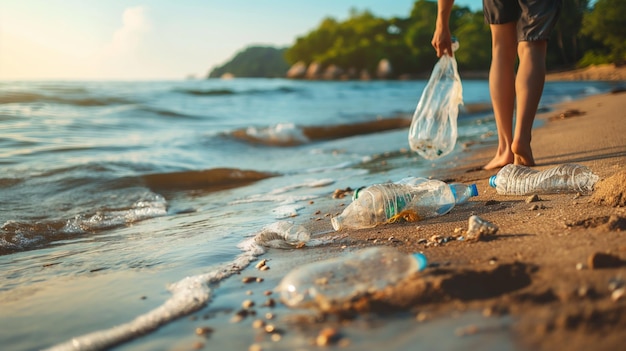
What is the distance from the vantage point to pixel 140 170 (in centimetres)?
496

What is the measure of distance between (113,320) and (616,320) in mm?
1227

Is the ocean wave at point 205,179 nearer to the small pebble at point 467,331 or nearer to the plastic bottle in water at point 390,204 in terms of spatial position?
the plastic bottle in water at point 390,204

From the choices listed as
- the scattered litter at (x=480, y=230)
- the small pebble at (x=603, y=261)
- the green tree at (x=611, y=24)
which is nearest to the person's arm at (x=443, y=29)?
the scattered litter at (x=480, y=230)

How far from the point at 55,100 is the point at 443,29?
11.2 m

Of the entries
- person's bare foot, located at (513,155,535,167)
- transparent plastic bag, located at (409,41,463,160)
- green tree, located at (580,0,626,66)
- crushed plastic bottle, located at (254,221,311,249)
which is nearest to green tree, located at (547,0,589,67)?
green tree, located at (580,0,626,66)

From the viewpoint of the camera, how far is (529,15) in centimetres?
295

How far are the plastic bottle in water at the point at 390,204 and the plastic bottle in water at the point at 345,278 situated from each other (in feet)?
2.56

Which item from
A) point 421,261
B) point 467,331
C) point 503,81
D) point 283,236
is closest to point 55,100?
point 503,81

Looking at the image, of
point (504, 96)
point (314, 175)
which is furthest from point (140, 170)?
point (504, 96)

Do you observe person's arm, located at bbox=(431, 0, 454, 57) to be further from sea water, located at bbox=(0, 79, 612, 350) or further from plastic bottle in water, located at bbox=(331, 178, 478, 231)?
plastic bottle in water, located at bbox=(331, 178, 478, 231)

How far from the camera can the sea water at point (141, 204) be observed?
1.68 metres

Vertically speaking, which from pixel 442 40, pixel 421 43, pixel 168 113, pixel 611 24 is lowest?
pixel 168 113

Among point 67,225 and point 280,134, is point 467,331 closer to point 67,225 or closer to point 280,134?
point 67,225

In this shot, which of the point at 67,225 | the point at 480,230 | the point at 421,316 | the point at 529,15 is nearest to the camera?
the point at 421,316
